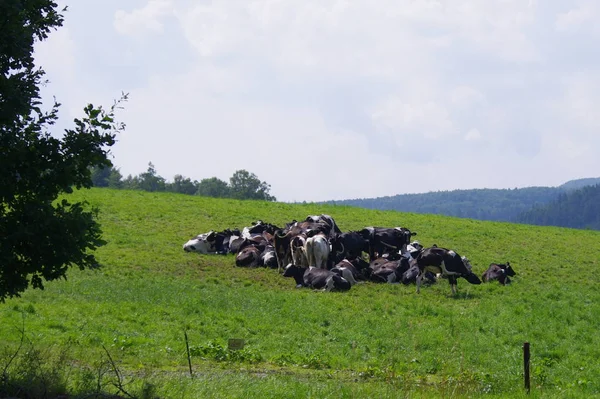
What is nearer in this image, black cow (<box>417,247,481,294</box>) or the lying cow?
black cow (<box>417,247,481,294</box>)

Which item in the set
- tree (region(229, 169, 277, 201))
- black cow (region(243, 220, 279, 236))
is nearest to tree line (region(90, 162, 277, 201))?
tree (region(229, 169, 277, 201))

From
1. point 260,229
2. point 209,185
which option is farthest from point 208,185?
point 260,229

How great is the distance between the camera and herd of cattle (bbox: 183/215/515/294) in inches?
894

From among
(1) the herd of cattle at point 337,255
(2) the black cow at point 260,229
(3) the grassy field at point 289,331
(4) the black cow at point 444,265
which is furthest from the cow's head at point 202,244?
(4) the black cow at point 444,265

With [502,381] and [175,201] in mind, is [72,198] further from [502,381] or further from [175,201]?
[502,381]

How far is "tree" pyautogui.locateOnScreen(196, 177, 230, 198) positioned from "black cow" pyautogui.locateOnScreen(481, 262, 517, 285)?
104196mm

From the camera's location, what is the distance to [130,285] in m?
20.4

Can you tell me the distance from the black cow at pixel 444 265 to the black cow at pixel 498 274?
1.19 metres

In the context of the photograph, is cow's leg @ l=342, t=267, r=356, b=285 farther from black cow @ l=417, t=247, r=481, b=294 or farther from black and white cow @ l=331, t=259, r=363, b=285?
black cow @ l=417, t=247, r=481, b=294

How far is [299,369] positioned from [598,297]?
12.1 metres

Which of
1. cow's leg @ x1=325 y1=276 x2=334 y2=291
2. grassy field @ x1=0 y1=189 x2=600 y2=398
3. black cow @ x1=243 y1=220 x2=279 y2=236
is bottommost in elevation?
grassy field @ x1=0 y1=189 x2=600 y2=398

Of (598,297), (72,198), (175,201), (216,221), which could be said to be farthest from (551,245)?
(72,198)

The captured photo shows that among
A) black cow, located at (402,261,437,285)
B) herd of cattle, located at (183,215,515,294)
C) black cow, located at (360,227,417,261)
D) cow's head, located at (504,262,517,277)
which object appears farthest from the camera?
black cow, located at (360,227,417,261)

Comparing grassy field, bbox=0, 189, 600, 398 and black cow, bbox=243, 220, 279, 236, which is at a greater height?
black cow, bbox=243, 220, 279, 236
